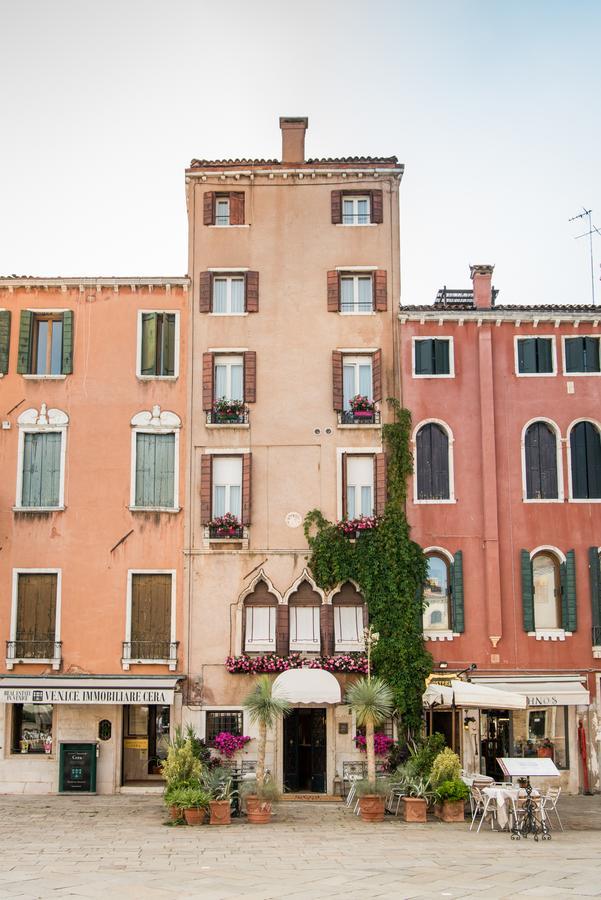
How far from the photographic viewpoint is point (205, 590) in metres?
28.5

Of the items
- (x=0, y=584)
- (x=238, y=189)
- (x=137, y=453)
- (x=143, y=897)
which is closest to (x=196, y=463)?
(x=137, y=453)

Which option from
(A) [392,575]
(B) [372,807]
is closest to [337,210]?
(A) [392,575]

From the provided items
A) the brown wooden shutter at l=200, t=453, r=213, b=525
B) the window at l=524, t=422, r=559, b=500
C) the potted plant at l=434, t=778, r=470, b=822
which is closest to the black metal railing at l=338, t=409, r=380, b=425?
the brown wooden shutter at l=200, t=453, r=213, b=525

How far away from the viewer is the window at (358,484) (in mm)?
28984

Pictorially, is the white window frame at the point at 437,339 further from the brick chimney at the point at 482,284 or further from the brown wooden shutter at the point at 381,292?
the brick chimney at the point at 482,284

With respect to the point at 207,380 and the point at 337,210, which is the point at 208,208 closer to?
the point at 337,210

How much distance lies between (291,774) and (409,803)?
18.0 ft

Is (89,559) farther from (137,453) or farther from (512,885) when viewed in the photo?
(512,885)

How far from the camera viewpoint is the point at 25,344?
29.6 metres

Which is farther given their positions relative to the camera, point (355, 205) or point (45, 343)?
point (355, 205)

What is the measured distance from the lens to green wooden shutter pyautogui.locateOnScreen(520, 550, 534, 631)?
28.3 m

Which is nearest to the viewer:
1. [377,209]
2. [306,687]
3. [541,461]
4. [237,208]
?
[306,687]

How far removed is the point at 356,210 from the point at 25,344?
1026 cm

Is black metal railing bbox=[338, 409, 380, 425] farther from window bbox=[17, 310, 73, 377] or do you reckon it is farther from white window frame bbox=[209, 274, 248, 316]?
window bbox=[17, 310, 73, 377]
